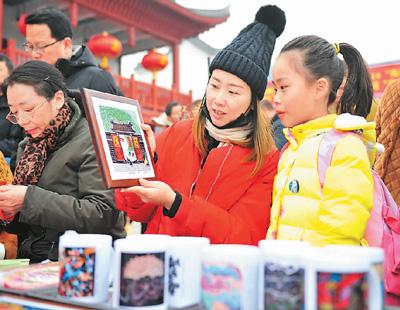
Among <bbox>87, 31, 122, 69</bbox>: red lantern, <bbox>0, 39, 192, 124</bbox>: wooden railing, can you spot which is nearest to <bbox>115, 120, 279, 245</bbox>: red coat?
<bbox>0, 39, 192, 124</bbox>: wooden railing

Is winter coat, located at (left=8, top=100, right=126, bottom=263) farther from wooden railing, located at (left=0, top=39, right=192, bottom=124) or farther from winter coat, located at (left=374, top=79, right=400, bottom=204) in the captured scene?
wooden railing, located at (left=0, top=39, right=192, bottom=124)

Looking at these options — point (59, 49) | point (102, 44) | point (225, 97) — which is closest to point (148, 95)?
point (102, 44)

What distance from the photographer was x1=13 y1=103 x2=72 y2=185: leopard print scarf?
1.76 metres

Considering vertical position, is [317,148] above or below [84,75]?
below

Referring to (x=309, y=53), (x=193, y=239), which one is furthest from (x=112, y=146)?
(x=309, y=53)

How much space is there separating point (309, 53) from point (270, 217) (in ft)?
1.87

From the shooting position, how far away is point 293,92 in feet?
4.63

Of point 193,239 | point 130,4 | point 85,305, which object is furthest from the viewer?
point 130,4

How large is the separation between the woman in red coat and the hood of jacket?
1143 millimetres

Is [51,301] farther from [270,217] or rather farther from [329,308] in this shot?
[270,217]

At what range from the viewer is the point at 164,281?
873 mm

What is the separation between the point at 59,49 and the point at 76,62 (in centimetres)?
14

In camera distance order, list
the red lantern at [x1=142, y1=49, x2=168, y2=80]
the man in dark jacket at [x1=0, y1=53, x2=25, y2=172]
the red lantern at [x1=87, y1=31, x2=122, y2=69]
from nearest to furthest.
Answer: the man in dark jacket at [x1=0, y1=53, x2=25, y2=172]
the red lantern at [x1=87, y1=31, x2=122, y2=69]
the red lantern at [x1=142, y1=49, x2=168, y2=80]

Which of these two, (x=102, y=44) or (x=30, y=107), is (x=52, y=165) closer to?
(x=30, y=107)
